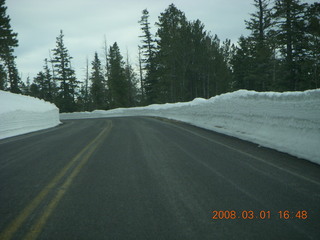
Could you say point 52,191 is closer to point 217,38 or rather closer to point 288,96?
point 288,96

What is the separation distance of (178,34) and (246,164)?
3994cm

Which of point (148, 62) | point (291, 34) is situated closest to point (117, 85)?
point (148, 62)

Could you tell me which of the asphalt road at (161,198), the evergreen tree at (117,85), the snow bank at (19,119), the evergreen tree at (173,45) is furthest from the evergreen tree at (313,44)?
the evergreen tree at (117,85)

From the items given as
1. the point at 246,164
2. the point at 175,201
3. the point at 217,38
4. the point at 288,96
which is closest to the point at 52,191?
the point at 175,201

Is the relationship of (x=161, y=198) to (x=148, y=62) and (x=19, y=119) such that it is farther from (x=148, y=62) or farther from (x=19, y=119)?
(x=148, y=62)

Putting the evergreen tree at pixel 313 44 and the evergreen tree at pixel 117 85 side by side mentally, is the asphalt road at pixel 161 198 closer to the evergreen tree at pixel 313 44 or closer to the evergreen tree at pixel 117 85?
the evergreen tree at pixel 313 44

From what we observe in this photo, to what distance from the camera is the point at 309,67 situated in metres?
26.2

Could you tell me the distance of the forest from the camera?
26875 mm

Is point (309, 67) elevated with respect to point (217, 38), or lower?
lower

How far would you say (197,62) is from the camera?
45.7m
